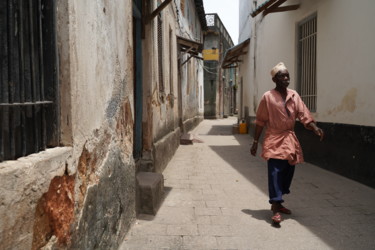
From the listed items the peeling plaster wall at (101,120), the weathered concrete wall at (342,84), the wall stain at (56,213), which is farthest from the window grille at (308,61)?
the wall stain at (56,213)

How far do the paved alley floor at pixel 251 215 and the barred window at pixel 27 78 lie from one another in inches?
63.5

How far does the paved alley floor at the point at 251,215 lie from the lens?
9.91 feet

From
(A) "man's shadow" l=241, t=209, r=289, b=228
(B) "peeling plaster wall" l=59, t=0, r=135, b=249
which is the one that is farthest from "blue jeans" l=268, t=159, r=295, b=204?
(B) "peeling plaster wall" l=59, t=0, r=135, b=249

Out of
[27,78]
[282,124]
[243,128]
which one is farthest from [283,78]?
[243,128]

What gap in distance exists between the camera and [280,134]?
357 cm

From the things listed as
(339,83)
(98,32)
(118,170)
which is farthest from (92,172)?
(339,83)

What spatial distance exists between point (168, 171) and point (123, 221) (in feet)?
10.2

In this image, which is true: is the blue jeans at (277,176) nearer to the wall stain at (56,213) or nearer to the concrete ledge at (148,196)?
the concrete ledge at (148,196)

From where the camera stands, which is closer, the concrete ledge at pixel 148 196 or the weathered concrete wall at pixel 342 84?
the concrete ledge at pixel 148 196

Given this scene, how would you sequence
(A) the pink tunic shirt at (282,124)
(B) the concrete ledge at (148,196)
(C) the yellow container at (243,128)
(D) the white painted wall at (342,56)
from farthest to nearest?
(C) the yellow container at (243,128)
(D) the white painted wall at (342,56)
(B) the concrete ledge at (148,196)
(A) the pink tunic shirt at (282,124)

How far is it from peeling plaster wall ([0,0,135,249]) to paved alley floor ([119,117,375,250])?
1.70 feet

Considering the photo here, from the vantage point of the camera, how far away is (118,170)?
2908mm

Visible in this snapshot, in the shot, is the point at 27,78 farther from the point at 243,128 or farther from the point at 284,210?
the point at 243,128

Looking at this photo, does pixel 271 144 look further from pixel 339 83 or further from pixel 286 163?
pixel 339 83
